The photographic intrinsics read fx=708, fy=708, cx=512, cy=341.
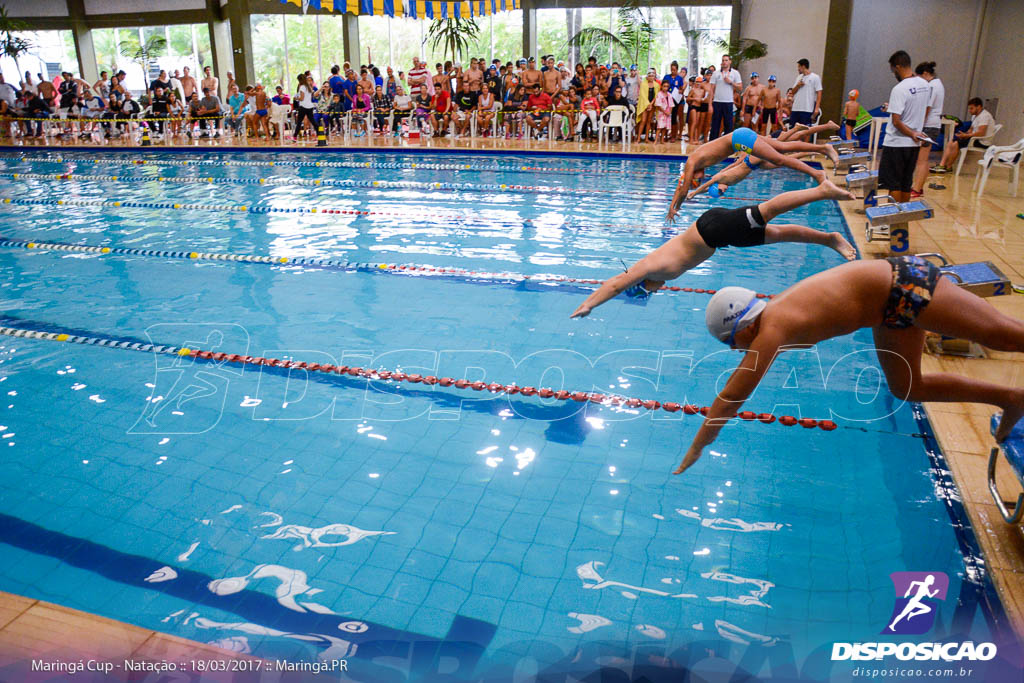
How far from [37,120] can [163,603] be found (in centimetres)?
1829

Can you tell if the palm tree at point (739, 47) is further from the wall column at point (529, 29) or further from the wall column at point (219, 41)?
the wall column at point (219, 41)

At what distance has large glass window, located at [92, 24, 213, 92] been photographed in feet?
66.0

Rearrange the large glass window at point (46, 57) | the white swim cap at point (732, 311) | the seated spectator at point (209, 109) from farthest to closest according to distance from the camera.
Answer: the large glass window at point (46, 57)
the seated spectator at point (209, 109)
the white swim cap at point (732, 311)

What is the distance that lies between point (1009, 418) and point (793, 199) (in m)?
1.88

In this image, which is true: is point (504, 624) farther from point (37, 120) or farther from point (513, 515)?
point (37, 120)

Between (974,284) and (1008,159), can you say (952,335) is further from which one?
(1008,159)

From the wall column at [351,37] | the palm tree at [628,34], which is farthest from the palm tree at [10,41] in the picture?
the palm tree at [628,34]

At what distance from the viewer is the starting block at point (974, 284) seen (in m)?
3.22

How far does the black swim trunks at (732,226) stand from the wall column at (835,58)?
43.8 feet

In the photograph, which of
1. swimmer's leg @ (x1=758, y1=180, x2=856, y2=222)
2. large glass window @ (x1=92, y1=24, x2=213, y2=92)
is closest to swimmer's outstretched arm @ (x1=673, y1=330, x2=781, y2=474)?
swimmer's leg @ (x1=758, y1=180, x2=856, y2=222)

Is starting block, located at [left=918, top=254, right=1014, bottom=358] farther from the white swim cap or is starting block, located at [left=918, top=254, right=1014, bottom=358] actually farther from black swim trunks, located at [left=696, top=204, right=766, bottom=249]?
the white swim cap

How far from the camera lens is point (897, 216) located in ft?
16.5

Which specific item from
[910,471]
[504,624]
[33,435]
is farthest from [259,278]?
[910,471]

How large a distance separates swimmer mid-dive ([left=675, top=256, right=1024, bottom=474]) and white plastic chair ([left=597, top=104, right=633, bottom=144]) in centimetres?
1227
